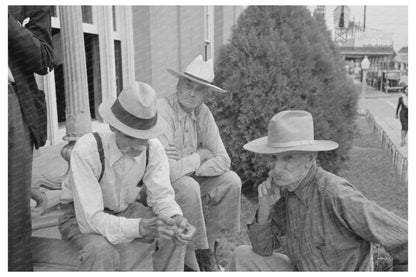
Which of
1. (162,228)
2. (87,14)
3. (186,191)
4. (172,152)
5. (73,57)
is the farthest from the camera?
(87,14)

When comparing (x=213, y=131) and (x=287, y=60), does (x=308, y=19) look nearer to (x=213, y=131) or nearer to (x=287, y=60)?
(x=287, y=60)

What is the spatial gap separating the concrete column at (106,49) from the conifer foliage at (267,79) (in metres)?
1.50

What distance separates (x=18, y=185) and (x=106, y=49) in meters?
3.83

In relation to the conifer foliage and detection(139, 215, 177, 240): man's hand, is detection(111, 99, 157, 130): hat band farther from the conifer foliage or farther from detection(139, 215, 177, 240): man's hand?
the conifer foliage

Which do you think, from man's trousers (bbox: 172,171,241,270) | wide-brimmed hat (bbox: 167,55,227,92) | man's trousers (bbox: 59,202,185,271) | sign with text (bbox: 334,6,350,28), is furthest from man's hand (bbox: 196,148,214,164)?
sign with text (bbox: 334,6,350,28)

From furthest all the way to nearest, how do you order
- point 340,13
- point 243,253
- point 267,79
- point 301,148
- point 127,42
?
point 340,13, point 127,42, point 267,79, point 243,253, point 301,148

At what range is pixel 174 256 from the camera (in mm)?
2738

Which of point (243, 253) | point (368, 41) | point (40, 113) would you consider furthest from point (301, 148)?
point (368, 41)

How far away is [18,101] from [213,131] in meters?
1.51

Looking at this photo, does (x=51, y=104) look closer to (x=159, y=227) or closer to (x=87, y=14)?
(x=87, y=14)

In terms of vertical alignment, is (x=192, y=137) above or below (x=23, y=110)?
below

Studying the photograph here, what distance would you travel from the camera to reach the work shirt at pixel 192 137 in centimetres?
331

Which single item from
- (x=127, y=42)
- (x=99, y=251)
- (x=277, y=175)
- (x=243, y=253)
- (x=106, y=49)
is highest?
(x=127, y=42)

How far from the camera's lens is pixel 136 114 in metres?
2.37
